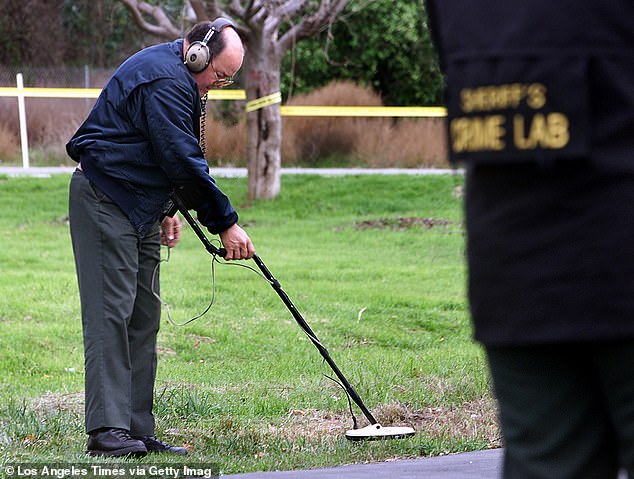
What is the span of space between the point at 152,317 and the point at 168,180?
69cm

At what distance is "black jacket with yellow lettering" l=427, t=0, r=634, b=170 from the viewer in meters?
1.85

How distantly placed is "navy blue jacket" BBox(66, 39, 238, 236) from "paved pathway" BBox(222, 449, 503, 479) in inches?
49.6

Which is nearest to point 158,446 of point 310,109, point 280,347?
point 280,347

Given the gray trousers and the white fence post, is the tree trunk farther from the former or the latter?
the gray trousers

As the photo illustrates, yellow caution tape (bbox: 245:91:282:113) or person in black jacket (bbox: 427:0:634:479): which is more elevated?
yellow caution tape (bbox: 245:91:282:113)

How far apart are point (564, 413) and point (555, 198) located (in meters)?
0.40

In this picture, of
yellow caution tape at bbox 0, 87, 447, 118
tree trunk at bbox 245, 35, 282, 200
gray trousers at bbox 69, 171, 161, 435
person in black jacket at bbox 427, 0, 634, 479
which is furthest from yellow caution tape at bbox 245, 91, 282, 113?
person in black jacket at bbox 427, 0, 634, 479

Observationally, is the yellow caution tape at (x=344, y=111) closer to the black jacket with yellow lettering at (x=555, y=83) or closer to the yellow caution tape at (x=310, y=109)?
the yellow caution tape at (x=310, y=109)

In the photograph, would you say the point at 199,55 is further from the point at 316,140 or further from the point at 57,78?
the point at 57,78

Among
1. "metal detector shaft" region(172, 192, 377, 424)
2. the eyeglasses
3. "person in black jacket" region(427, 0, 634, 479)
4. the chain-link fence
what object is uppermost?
the chain-link fence

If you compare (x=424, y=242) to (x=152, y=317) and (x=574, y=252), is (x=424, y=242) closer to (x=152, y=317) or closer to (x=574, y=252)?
(x=152, y=317)

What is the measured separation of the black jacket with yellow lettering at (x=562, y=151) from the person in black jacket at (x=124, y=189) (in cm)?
301

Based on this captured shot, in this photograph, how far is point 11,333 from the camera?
26.6 ft

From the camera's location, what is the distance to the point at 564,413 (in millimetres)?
1970
